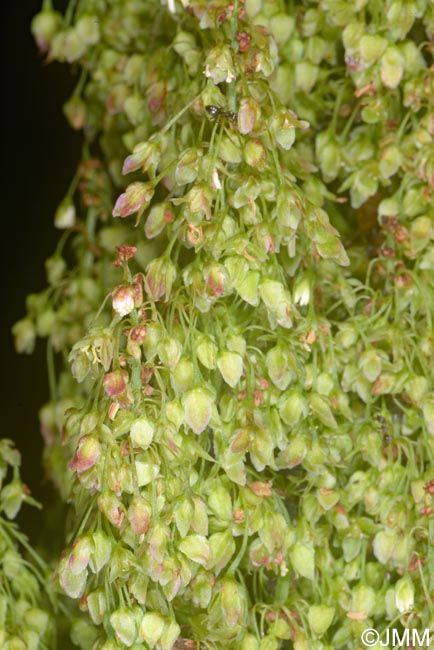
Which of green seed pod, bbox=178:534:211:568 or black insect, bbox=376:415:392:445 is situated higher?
green seed pod, bbox=178:534:211:568

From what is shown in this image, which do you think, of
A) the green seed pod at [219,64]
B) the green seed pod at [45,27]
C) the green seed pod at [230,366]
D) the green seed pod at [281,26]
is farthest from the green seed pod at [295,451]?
the green seed pod at [45,27]

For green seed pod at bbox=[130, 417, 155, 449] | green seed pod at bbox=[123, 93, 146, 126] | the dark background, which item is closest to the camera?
green seed pod at bbox=[130, 417, 155, 449]

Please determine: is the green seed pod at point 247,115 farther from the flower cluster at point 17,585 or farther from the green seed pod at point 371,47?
the flower cluster at point 17,585

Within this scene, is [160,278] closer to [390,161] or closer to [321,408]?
[321,408]

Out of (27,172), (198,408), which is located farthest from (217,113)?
(27,172)

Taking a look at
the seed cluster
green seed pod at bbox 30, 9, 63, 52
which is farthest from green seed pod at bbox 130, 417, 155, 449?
green seed pod at bbox 30, 9, 63, 52

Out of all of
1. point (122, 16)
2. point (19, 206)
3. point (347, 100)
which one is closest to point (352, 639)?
point (347, 100)

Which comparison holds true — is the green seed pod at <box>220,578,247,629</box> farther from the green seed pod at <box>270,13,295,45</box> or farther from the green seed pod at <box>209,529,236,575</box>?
the green seed pod at <box>270,13,295,45</box>
